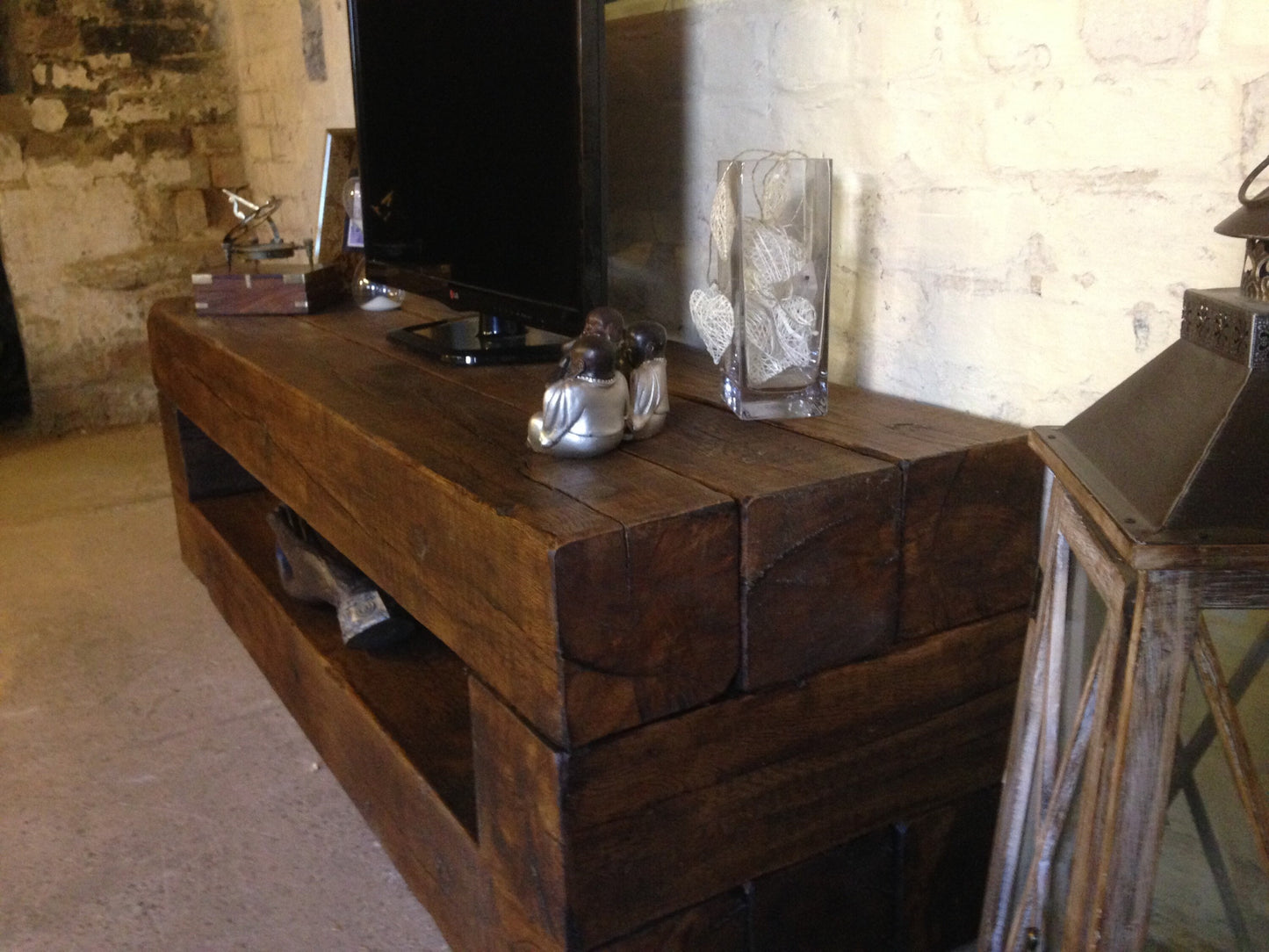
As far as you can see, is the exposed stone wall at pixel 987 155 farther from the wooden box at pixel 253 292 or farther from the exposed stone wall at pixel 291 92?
the exposed stone wall at pixel 291 92

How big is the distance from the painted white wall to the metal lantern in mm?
249

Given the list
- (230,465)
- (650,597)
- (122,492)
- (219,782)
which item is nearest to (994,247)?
(650,597)

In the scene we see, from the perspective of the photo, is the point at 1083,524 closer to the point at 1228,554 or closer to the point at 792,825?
the point at 1228,554

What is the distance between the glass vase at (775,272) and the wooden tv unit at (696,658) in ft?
0.21

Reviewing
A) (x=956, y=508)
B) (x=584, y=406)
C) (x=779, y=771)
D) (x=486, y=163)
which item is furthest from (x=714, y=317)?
(x=486, y=163)

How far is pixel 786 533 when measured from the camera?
1000 mm

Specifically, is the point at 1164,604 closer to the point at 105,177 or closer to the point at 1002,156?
the point at 1002,156

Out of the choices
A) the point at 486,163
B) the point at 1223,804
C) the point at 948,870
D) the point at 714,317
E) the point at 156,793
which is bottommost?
Answer: the point at 156,793

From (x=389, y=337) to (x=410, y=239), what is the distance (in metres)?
0.24

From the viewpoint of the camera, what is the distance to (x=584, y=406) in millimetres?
1079

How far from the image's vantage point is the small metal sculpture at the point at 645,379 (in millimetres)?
1177

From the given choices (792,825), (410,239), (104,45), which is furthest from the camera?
(104,45)

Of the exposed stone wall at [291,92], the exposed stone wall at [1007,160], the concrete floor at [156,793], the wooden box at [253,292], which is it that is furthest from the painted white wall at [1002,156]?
the exposed stone wall at [291,92]

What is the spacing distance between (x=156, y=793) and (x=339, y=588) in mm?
431
